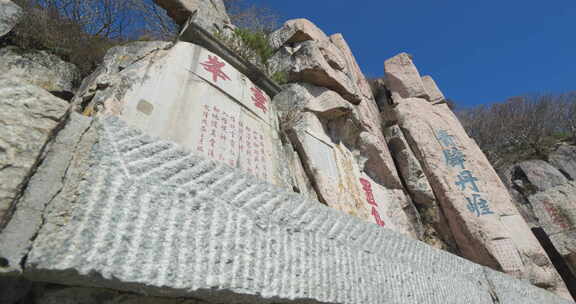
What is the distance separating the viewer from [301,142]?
3.64 m

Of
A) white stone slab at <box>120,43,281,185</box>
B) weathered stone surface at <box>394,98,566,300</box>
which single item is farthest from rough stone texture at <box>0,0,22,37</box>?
weathered stone surface at <box>394,98,566,300</box>

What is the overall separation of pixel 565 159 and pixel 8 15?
13.9 metres

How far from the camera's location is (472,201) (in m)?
4.47

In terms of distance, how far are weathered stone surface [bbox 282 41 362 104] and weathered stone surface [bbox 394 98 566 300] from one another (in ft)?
5.03

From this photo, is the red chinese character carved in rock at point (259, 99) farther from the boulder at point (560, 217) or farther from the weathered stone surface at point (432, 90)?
the weathered stone surface at point (432, 90)

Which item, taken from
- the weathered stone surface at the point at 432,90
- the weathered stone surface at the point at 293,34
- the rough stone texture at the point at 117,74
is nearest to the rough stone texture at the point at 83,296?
the rough stone texture at the point at 117,74

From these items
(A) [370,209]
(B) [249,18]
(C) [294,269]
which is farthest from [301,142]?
(B) [249,18]

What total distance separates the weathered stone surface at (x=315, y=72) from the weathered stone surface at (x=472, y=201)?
153 cm

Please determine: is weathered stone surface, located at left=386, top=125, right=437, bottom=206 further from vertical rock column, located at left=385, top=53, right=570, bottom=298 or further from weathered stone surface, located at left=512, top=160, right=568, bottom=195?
weathered stone surface, located at left=512, top=160, right=568, bottom=195

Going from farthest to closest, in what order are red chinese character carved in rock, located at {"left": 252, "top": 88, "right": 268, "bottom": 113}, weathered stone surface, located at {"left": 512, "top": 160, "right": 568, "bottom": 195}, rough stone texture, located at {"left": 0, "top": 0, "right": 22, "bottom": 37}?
weathered stone surface, located at {"left": 512, "top": 160, "right": 568, "bottom": 195}, red chinese character carved in rock, located at {"left": 252, "top": 88, "right": 268, "bottom": 113}, rough stone texture, located at {"left": 0, "top": 0, "right": 22, "bottom": 37}

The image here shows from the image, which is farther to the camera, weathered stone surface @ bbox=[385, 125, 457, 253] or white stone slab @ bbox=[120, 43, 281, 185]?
weathered stone surface @ bbox=[385, 125, 457, 253]

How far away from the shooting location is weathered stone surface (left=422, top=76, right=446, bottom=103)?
23.2 ft

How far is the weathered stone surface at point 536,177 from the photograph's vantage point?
7.93 m

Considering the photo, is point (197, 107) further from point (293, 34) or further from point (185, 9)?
point (293, 34)
